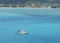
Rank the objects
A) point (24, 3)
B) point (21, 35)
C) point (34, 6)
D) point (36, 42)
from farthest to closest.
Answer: point (24, 3)
point (34, 6)
point (21, 35)
point (36, 42)

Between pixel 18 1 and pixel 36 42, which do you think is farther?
pixel 18 1

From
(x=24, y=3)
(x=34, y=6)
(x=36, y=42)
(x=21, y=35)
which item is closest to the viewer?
(x=36, y=42)

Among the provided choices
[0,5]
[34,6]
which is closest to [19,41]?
[34,6]

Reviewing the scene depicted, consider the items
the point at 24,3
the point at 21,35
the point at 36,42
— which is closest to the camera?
the point at 36,42

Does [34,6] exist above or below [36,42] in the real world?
below

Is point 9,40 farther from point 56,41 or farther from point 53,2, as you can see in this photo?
point 53,2

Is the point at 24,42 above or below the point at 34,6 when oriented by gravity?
above

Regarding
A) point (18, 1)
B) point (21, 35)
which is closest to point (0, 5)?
point (18, 1)

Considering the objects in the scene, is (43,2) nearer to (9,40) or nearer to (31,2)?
(31,2)

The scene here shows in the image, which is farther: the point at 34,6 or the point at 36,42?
the point at 34,6
